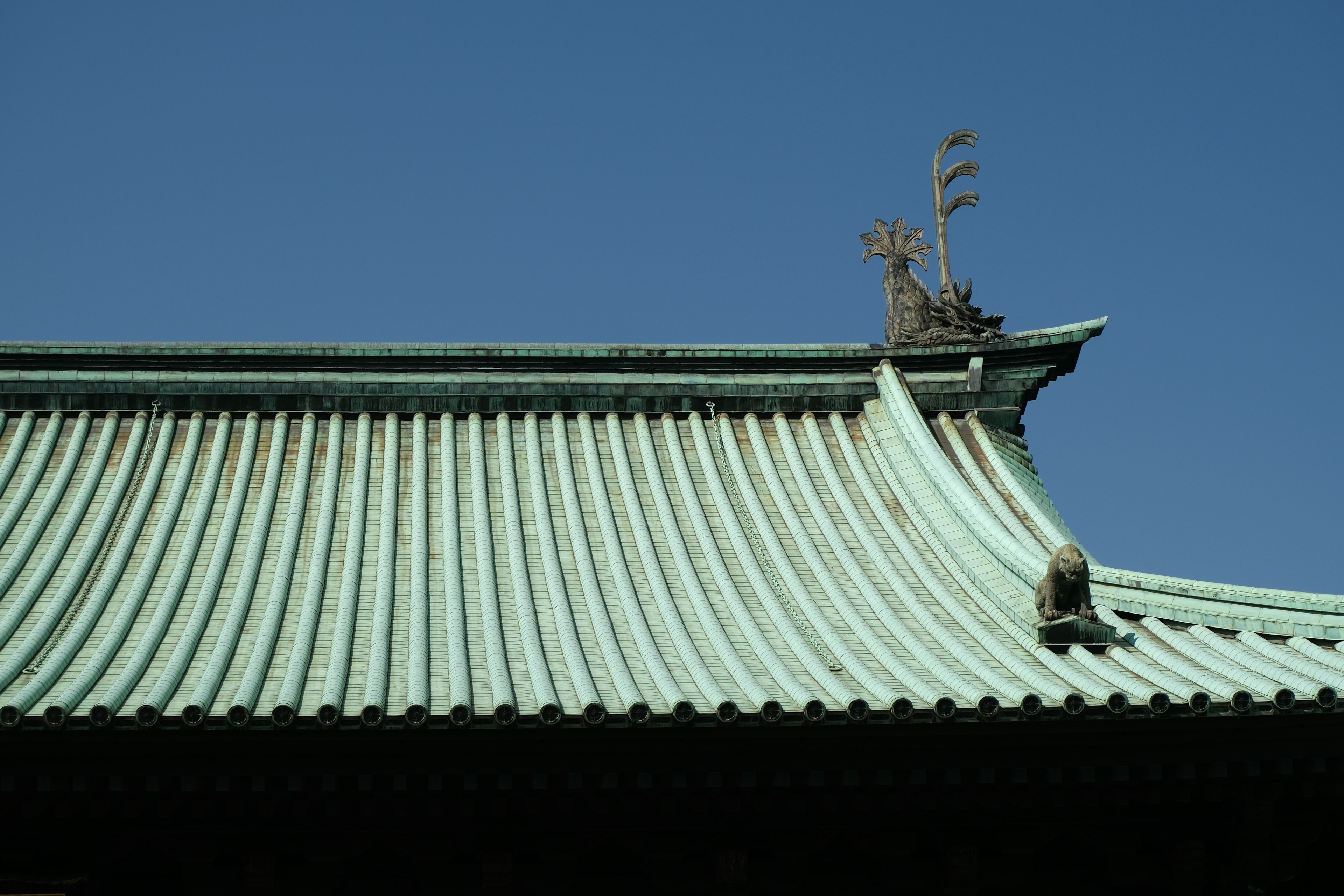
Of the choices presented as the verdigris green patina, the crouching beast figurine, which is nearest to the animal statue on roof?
the verdigris green patina

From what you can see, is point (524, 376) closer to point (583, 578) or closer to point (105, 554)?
point (583, 578)

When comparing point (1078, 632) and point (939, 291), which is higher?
point (939, 291)

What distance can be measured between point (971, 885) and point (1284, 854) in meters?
2.03

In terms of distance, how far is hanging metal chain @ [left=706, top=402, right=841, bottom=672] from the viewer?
10219 millimetres

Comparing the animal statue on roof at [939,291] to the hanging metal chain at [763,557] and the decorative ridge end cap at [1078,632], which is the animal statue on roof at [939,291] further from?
the decorative ridge end cap at [1078,632]

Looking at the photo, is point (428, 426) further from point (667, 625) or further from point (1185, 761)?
point (1185, 761)

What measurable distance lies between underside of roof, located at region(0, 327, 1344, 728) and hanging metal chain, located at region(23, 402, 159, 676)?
30 mm

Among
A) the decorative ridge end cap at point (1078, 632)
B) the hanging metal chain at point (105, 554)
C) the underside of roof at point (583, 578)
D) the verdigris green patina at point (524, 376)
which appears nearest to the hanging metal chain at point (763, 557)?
the underside of roof at point (583, 578)

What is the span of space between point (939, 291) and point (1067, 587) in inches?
241

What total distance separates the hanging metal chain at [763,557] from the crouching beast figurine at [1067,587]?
1563 mm

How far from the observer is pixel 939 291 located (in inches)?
604

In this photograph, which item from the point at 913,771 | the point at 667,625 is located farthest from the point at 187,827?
the point at 913,771

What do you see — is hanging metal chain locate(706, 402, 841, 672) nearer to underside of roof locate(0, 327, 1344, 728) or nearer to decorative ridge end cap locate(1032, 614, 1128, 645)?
underside of roof locate(0, 327, 1344, 728)

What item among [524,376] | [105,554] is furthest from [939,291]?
[105,554]
